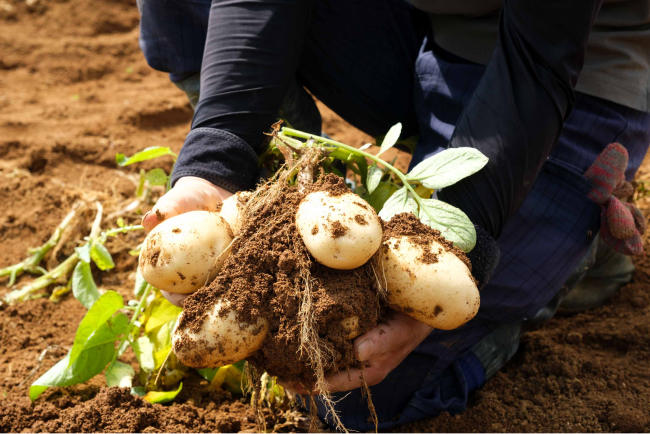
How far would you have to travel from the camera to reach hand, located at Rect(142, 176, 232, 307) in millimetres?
1189

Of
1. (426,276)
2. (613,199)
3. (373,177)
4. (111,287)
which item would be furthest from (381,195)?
(111,287)

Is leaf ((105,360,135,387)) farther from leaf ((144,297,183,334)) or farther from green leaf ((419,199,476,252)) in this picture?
green leaf ((419,199,476,252))

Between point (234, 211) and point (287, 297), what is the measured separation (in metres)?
0.29

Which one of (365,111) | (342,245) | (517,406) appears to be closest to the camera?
(342,245)

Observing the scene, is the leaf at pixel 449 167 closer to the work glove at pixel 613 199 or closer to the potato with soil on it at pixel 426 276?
the potato with soil on it at pixel 426 276

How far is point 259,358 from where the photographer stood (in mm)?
1089

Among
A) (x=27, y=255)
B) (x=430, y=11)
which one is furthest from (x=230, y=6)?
(x=27, y=255)

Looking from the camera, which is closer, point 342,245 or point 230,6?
point 342,245

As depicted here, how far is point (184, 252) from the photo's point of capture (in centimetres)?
107

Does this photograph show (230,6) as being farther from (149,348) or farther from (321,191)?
(149,348)

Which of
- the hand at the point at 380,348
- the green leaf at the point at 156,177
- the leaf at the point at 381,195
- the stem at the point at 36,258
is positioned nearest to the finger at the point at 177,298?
the hand at the point at 380,348

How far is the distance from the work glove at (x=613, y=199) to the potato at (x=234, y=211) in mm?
989

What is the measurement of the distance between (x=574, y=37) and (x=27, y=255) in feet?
6.77

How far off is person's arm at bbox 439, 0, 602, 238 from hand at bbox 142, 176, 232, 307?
59cm
